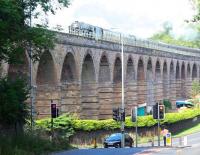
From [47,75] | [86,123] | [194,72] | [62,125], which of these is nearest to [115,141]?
[62,125]

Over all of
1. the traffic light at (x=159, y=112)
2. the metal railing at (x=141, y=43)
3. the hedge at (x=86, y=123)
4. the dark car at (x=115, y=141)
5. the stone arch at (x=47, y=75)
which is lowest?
the dark car at (x=115, y=141)

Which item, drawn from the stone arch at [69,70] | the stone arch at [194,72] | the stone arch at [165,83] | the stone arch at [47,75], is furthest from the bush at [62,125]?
the stone arch at [194,72]

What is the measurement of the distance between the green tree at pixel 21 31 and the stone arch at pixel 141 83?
47047mm

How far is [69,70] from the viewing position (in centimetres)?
4847

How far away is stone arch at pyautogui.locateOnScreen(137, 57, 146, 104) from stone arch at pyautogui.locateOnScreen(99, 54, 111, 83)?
487 inches

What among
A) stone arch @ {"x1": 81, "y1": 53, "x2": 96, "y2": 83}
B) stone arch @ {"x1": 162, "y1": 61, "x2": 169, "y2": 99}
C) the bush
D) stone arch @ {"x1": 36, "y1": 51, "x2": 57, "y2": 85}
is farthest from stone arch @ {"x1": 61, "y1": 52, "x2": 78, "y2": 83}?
stone arch @ {"x1": 162, "y1": 61, "x2": 169, "y2": 99}

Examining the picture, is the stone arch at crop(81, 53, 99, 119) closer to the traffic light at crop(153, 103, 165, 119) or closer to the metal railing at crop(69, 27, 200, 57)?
the metal railing at crop(69, 27, 200, 57)

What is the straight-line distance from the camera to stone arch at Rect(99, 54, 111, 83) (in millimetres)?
57094

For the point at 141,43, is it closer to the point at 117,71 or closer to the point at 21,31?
the point at 117,71

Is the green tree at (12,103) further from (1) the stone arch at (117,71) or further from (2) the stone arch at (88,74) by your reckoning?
(1) the stone arch at (117,71)

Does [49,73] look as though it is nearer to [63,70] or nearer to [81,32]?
[63,70]

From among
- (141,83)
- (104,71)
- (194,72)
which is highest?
(194,72)

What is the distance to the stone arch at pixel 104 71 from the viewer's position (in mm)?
57094

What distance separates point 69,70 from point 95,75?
5.53 meters
